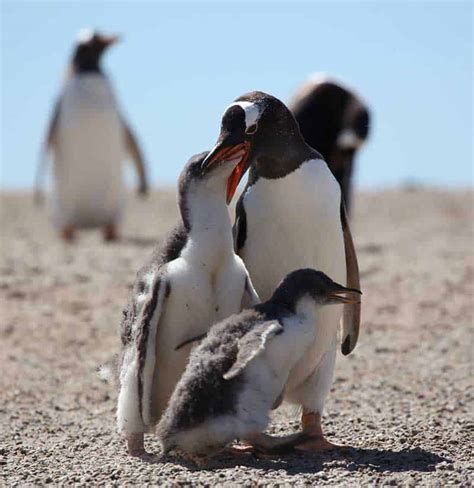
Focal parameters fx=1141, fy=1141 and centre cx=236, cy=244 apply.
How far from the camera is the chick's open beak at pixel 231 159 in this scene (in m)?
4.96

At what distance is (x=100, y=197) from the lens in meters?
14.8

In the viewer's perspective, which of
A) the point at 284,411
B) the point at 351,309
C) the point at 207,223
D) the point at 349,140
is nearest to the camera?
the point at 207,223

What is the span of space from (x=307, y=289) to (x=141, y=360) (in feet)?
2.53

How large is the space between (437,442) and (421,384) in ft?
5.84

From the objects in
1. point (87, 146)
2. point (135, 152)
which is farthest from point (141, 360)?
point (135, 152)

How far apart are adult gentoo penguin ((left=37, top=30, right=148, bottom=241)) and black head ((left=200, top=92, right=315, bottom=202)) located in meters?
9.16

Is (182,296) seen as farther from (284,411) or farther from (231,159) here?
(284,411)

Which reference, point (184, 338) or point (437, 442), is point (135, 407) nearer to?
point (184, 338)

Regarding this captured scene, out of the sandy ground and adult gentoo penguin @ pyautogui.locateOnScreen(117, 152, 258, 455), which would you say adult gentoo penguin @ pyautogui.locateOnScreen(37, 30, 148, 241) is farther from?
adult gentoo penguin @ pyautogui.locateOnScreen(117, 152, 258, 455)

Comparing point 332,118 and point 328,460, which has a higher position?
point 332,118

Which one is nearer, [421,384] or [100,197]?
[421,384]

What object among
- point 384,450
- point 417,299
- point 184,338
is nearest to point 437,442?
point 384,450

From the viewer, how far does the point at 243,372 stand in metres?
4.49

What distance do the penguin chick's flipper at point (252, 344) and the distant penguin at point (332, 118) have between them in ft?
24.0
